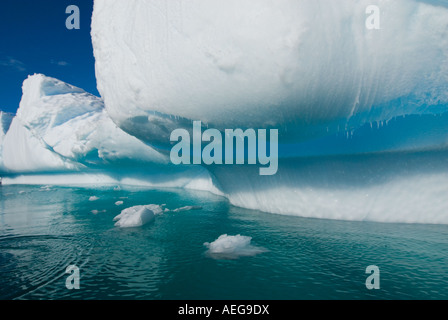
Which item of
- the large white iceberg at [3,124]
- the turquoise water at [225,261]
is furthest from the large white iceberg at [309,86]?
the large white iceberg at [3,124]

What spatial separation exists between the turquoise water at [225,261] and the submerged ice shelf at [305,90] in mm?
887

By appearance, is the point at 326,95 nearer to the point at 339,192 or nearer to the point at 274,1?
the point at 274,1

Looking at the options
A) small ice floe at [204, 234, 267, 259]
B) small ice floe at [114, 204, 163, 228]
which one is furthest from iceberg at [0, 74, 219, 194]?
small ice floe at [204, 234, 267, 259]

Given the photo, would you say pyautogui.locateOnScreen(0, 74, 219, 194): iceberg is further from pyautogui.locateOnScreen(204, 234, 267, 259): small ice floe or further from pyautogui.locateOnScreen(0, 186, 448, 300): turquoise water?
pyautogui.locateOnScreen(204, 234, 267, 259): small ice floe

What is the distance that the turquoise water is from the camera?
3234mm

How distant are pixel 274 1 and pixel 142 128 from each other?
14.1ft

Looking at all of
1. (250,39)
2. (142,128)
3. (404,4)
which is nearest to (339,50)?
(404,4)

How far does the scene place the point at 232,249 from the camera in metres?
4.49

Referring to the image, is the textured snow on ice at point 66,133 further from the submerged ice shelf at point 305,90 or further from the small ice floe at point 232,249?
the small ice floe at point 232,249

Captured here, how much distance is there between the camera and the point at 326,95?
4535mm

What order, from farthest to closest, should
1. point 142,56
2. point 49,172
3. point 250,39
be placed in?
point 49,172 → point 142,56 → point 250,39

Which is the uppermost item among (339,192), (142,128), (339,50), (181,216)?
(339,50)

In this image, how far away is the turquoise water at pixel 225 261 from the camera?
127 inches

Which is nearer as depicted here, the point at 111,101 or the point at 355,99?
the point at 355,99
